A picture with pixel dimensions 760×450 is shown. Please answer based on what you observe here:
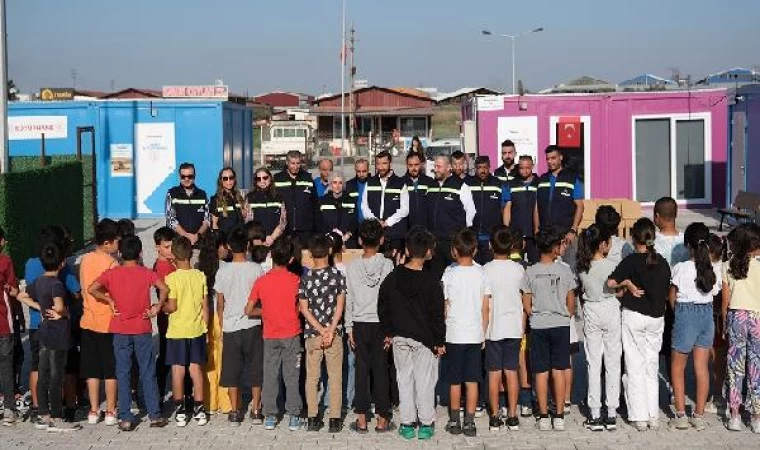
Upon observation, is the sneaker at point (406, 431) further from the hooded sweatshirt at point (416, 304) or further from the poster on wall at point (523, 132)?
the poster on wall at point (523, 132)

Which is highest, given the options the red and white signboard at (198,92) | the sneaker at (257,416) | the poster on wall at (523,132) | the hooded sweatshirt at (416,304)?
the red and white signboard at (198,92)

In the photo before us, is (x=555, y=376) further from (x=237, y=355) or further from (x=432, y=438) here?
(x=237, y=355)

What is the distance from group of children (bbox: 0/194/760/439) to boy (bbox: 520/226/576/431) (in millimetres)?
12

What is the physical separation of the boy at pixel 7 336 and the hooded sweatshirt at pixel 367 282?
9.55ft

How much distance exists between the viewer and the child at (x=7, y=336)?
9422mm

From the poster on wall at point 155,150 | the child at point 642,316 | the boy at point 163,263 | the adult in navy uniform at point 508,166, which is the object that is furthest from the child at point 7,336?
the poster on wall at point 155,150

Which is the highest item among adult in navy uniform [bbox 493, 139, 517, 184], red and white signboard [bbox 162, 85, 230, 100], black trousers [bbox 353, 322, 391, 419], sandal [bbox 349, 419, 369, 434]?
red and white signboard [bbox 162, 85, 230, 100]

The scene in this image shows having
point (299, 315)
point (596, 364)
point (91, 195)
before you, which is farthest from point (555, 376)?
point (91, 195)

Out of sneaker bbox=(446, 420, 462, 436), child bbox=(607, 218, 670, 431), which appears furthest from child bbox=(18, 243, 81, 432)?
child bbox=(607, 218, 670, 431)

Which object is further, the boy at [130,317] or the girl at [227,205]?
the girl at [227,205]

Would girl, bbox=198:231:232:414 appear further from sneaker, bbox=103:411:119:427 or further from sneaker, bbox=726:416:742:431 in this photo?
sneaker, bbox=726:416:742:431

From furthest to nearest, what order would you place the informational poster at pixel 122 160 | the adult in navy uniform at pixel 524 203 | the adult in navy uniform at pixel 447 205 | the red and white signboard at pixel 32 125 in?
the red and white signboard at pixel 32 125, the informational poster at pixel 122 160, the adult in navy uniform at pixel 524 203, the adult in navy uniform at pixel 447 205

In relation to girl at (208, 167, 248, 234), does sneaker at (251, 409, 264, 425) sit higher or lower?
lower

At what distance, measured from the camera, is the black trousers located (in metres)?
9.30
